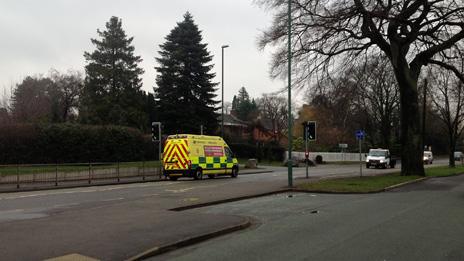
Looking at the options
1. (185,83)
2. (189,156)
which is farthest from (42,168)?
(185,83)

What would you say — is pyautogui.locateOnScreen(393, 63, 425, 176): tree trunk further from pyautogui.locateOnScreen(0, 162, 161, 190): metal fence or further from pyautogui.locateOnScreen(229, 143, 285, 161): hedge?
pyautogui.locateOnScreen(229, 143, 285, 161): hedge

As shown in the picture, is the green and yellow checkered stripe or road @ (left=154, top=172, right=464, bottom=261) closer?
road @ (left=154, top=172, right=464, bottom=261)

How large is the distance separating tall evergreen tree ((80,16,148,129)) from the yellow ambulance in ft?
87.1

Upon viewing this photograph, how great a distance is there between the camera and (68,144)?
117 feet

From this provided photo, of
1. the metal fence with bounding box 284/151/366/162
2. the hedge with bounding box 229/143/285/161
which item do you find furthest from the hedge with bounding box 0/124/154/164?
the metal fence with bounding box 284/151/366/162

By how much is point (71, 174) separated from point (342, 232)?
19.4 meters

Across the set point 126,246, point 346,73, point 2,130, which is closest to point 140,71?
point 2,130

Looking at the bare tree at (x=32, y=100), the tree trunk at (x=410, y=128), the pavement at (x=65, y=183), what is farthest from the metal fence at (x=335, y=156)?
the pavement at (x=65, y=183)

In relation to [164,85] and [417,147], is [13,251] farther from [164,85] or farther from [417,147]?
[164,85]

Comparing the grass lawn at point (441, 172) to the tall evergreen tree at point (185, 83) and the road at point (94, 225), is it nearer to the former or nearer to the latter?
the road at point (94, 225)

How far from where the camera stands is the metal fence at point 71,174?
936 inches

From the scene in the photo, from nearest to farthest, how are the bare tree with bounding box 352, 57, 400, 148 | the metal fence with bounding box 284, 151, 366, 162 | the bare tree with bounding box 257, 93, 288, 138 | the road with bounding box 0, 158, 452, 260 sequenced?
the road with bounding box 0, 158, 452, 260 < the bare tree with bounding box 352, 57, 400, 148 < the metal fence with bounding box 284, 151, 366, 162 < the bare tree with bounding box 257, 93, 288, 138

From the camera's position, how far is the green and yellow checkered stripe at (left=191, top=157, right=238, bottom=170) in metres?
29.0

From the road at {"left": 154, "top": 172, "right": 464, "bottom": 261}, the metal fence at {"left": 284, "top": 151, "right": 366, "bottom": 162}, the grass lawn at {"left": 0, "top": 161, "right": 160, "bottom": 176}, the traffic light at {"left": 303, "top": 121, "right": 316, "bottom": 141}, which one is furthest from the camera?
the metal fence at {"left": 284, "top": 151, "right": 366, "bottom": 162}
